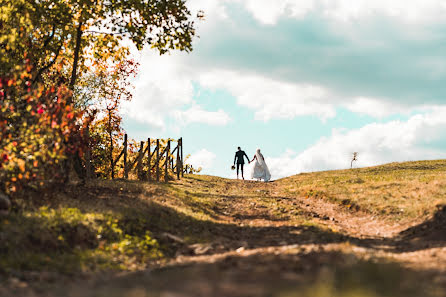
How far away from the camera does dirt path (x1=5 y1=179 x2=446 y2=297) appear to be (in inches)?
223

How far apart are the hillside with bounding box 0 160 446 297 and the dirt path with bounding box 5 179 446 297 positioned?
3 cm

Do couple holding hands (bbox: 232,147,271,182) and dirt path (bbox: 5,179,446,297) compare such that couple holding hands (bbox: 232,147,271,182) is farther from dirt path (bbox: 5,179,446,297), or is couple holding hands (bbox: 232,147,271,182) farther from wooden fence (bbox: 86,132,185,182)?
dirt path (bbox: 5,179,446,297)

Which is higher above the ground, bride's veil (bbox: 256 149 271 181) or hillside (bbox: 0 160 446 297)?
bride's veil (bbox: 256 149 271 181)

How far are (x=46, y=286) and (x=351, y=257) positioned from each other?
5.41 meters

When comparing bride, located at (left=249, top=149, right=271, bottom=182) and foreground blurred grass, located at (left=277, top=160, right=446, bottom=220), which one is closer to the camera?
foreground blurred grass, located at (left=277, top=160, right=446, bottom=220)

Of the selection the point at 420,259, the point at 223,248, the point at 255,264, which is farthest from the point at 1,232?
the point at 420,259

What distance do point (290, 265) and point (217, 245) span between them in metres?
3.89

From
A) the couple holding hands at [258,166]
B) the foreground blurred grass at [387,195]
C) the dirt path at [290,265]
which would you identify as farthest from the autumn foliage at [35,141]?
the couple holding hands at [258,166]

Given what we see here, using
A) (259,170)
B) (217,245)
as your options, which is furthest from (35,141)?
(259,170)

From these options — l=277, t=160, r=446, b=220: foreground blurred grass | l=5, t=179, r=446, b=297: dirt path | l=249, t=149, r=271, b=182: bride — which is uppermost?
l=249, t=149, r=271, b=182: bride

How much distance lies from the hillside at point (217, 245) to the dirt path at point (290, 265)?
27mm

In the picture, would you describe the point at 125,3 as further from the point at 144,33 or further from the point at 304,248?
the point at 304,248

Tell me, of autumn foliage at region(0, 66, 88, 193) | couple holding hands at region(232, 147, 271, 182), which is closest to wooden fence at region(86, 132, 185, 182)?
couple holding hands at region(232, 147, 271, 182)

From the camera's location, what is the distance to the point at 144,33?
2056 centimetres
